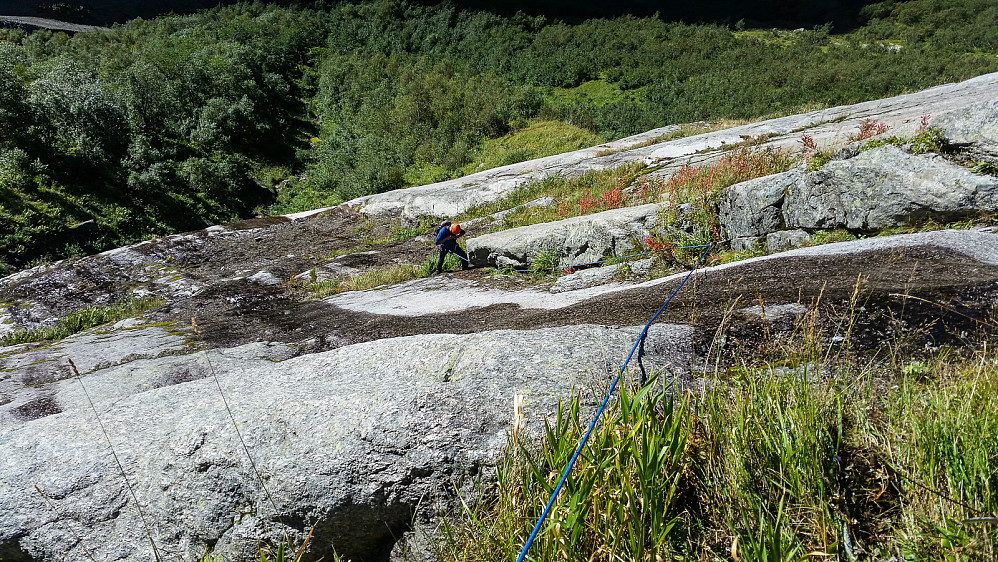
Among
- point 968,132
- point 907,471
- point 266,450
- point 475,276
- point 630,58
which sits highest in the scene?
point 630,58

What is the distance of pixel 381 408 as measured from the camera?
14.3 feet

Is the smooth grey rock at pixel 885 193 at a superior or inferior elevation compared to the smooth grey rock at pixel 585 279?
superior

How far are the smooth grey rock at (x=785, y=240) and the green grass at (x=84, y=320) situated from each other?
17905mm

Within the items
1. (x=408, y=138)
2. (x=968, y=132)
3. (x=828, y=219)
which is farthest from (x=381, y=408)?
(x=408, y=138)

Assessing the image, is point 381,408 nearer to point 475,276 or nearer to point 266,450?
point 266,450

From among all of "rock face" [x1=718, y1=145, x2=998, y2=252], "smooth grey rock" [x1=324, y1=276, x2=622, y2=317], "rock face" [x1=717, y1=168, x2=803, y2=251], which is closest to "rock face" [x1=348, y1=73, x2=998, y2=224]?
"rock face" [x1=718, y1=145, x2=998, y2=252]

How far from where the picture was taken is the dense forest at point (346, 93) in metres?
24.5

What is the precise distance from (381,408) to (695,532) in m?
2.88

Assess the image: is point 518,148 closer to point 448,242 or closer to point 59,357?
point 448,242

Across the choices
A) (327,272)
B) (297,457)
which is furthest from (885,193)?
(327,272)

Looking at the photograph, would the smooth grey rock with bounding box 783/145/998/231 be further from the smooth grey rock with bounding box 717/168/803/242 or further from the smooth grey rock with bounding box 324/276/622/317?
the smooth grey rock with bounding box 324/276/622/317

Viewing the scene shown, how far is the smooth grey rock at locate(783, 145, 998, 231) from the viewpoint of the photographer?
7.43m

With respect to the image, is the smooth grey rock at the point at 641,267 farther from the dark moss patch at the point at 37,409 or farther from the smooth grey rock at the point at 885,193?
the dark moss patch at the point at 37,409

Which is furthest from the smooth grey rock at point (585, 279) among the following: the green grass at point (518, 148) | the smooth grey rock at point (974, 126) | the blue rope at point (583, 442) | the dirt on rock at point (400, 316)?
the green grass at point (518, 148)
